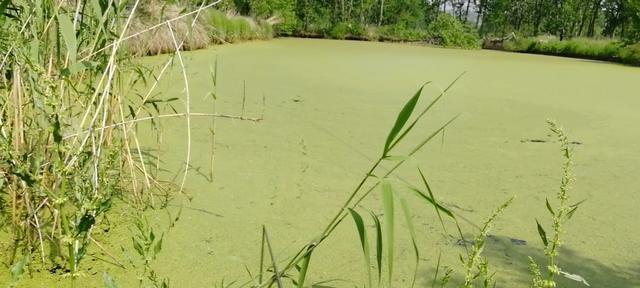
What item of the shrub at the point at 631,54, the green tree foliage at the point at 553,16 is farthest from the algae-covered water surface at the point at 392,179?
the green tree foliage at the point at 553,16

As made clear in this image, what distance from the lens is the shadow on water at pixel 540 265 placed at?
93cm

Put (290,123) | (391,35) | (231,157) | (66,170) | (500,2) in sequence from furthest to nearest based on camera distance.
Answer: (500,2) → (391,35) → (290,123) → (231,157) → (66,170)

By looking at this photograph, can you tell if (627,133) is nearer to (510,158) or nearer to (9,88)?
(510,158)

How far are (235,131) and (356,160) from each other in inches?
18.1

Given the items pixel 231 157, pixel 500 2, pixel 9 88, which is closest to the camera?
pixel 9 88

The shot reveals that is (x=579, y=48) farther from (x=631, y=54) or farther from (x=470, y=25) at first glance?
(x=470, y=25)

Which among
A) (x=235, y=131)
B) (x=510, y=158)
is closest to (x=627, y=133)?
(x=510, y=158)

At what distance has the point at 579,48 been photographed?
9.70m

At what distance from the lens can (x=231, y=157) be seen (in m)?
1.49

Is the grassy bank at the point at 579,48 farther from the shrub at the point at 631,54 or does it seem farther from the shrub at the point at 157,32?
the shrub at the point at 157,32

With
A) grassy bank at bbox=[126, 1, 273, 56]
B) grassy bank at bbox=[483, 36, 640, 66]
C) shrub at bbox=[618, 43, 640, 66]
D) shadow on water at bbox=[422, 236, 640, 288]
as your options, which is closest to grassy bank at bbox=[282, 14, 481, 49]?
grassy bank at bbox=[483, 36, 640, 66]

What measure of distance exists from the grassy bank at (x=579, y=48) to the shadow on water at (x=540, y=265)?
24.5 feet

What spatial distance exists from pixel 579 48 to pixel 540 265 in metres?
10.0

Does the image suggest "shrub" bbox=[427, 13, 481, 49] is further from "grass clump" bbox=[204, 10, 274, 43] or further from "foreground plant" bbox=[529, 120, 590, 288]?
"foreground plant" bbox=[529, 120, 590, 288]
